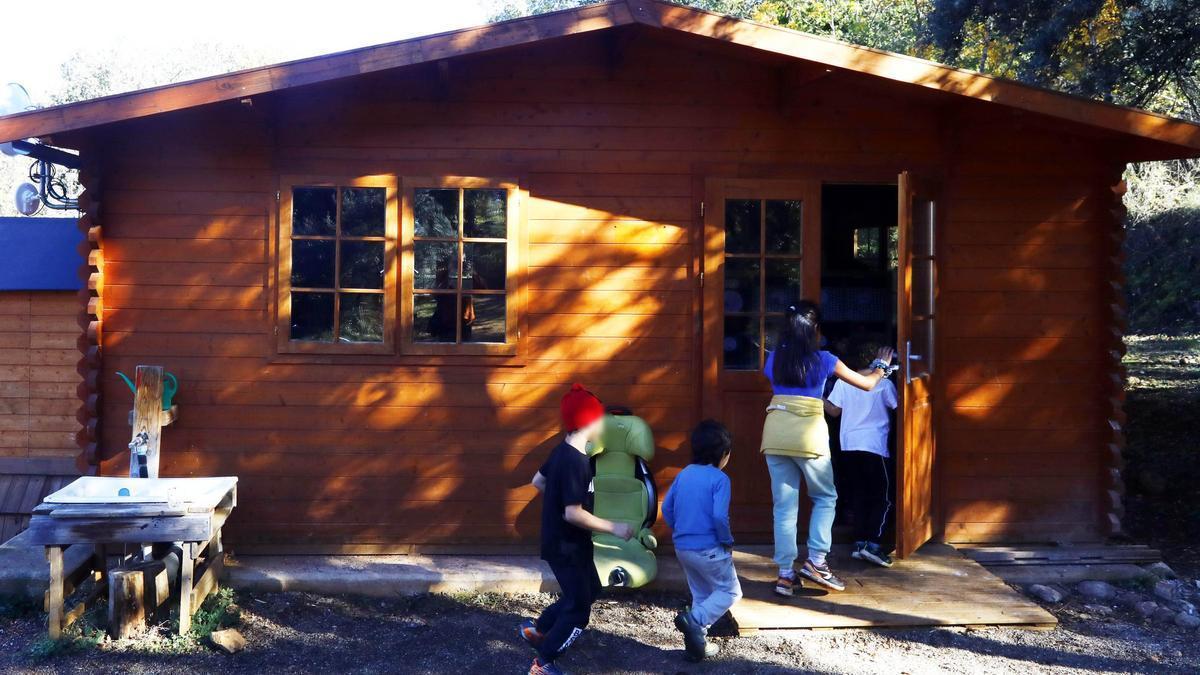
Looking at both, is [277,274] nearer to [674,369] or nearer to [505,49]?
[505,49]

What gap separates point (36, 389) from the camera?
8203 millimetres

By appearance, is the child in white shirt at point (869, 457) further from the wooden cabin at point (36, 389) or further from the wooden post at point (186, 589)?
the wooden cabin at point (36, 389)

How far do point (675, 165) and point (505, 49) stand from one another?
1.33 m

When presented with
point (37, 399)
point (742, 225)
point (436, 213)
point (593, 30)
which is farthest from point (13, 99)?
point (742, 225)

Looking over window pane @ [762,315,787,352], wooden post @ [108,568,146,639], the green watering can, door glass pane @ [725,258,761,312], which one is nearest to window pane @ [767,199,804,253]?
door glass pane @ [725,258,761,312]

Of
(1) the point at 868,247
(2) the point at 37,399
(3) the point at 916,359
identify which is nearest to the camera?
(3) the point at 916,359

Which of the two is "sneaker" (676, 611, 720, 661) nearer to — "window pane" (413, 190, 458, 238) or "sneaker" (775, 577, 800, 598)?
"sneaker" (775, 577, 800, 598)

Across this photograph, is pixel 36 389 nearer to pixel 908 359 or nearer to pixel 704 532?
pixel 704 532

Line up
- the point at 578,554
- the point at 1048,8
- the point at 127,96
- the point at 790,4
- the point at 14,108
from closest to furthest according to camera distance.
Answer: the point at 578,554 → the point at 127,96 → the point at 14,108 → the point at 1048,8 → the point at 790,4

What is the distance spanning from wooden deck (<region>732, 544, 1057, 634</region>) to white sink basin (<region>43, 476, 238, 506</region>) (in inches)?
119

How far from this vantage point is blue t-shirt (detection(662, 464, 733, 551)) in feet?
16.1

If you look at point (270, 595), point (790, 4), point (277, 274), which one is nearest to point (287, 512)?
point (270, 595)

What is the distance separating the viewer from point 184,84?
5.91 m

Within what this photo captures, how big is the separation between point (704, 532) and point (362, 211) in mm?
3218
